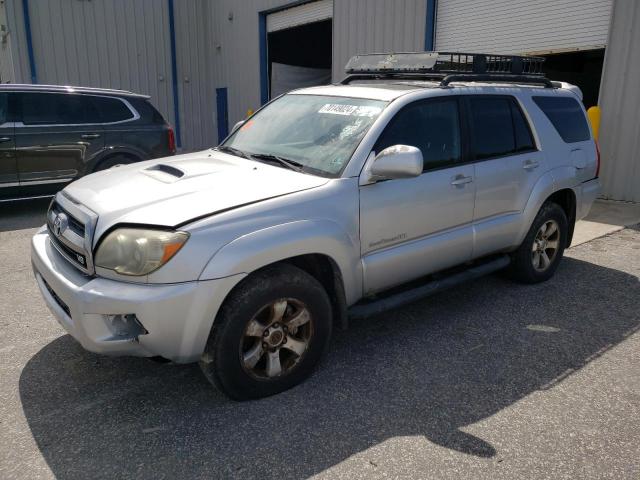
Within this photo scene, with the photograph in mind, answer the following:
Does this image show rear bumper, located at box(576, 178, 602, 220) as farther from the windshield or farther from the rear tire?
the windshield

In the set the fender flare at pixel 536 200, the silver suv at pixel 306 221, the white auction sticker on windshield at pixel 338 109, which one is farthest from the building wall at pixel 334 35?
the white auction sticker on windshield at pixel 338 109

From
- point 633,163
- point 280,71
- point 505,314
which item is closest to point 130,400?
point 505,314

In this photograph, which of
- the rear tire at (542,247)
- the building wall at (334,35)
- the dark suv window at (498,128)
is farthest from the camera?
the building wall at (334,35)

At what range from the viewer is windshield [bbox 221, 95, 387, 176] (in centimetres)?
338

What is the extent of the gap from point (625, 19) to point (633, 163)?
2.07 meters

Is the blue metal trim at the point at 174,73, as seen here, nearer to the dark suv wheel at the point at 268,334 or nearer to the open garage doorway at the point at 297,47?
the open garage doorway at the point at 297,47

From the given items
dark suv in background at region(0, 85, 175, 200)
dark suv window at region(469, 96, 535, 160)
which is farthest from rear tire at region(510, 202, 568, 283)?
dark suv in background at region(0, 85, 175, 200)

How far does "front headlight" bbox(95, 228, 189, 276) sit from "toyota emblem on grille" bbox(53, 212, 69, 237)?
53 centimetres

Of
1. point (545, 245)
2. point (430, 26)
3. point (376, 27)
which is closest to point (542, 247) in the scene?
point (545, 245)

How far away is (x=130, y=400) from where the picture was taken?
3.02 m

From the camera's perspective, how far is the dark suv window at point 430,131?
11.5 ft

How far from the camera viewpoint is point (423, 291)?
3.71m

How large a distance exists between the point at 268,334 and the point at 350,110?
1.64 metres

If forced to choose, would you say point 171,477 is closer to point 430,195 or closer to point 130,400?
point 130,400
